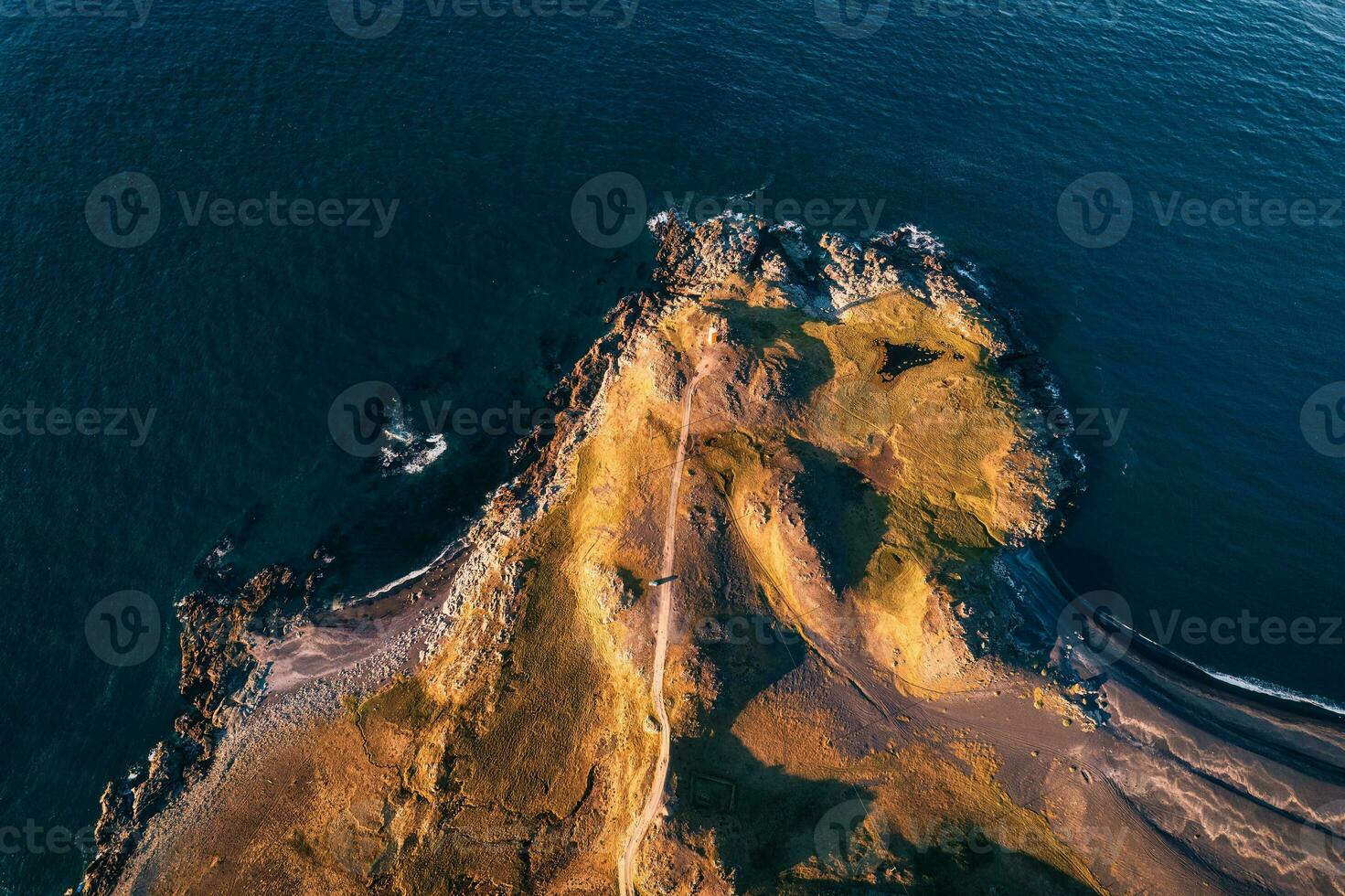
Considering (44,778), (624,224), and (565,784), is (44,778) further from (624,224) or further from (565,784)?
(624,224)
